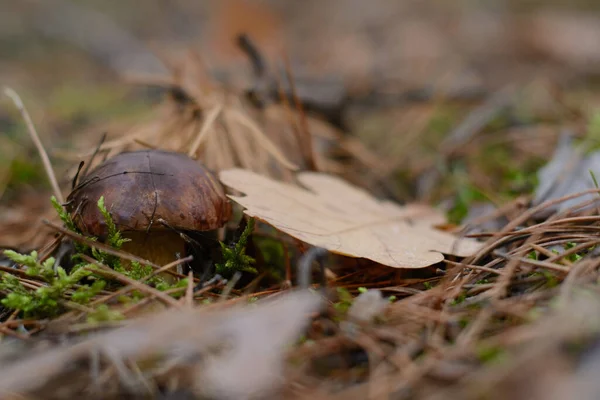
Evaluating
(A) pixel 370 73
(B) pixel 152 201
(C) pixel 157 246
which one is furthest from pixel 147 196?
(A) pixel 370 73

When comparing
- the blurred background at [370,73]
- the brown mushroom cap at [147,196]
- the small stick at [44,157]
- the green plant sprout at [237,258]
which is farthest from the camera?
the blurred background at [370,73]

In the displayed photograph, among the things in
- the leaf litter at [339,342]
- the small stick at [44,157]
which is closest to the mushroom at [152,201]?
the leaf litter at [339,342]

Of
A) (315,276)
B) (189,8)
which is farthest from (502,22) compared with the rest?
(315,276)

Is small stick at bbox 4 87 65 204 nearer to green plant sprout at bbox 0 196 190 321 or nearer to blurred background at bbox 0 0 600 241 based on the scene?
blurred background at bbox 0 0 600 241

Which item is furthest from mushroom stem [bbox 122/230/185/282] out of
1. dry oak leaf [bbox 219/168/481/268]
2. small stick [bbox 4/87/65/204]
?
small stick [bbox 4/87/65/204]

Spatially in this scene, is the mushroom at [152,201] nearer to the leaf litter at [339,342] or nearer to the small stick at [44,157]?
the leaf litter at [339,342]

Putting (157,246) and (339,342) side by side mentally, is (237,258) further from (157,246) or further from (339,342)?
(339,342)

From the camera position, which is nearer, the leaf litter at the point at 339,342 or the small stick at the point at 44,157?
the leaf litter at the point at 339,342
